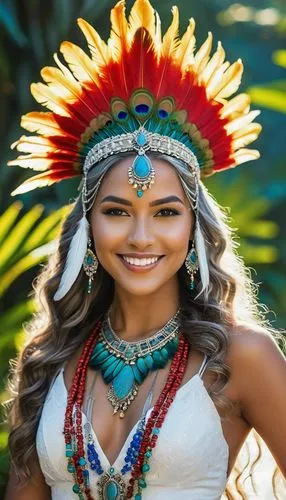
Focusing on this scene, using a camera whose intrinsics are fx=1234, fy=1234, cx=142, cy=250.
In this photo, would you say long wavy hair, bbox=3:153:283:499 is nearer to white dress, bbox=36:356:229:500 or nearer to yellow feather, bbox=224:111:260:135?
white dress, bbox=36:356:229:500

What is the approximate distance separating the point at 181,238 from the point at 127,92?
45 centimetres

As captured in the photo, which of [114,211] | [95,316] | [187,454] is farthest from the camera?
[95,316]

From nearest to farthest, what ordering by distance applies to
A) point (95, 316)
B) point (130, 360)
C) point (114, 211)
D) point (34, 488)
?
point (114, 211), point (130, 360), point (34, 488), point (95, 316)

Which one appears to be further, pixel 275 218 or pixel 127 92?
pixel 275 218

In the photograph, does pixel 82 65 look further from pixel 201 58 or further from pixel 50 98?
pixel 201 58

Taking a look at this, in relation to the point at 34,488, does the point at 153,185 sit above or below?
above

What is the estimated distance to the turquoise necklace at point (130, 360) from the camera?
3.57 meters

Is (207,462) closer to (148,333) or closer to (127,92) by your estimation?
(148,333)

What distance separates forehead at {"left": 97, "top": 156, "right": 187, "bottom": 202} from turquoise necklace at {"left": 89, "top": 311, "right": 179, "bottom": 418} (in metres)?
0.41

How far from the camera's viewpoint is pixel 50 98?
143 inches

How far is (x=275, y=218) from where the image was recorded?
8391 mm

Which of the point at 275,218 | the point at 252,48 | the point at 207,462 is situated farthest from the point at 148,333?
the point at 252,48

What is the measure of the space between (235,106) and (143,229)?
0.49m

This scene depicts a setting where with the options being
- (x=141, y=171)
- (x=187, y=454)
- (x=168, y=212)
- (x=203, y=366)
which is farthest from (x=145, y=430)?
(x=141, y=171)
